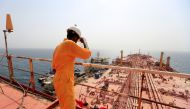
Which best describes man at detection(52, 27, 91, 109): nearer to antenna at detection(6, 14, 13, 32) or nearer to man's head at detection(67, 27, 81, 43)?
man's head at detection(67, 27, 81, 43)

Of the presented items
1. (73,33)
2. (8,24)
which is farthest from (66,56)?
(8,24)

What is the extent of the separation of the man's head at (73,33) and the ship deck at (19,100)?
2.23 m

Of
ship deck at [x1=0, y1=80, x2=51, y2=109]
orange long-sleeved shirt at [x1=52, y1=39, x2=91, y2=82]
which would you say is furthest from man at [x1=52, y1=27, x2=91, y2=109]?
ship deck at [x1=0, y1=80, x2=51, y2=109]

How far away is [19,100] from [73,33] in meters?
2.93

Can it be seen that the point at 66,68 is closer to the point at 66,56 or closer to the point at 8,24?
the point at 66,56

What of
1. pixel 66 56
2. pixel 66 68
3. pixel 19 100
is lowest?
pixel 19 100

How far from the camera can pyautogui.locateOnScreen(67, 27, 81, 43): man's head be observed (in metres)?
1.92

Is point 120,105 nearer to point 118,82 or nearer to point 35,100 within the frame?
point 118,82

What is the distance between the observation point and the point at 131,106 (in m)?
11.6

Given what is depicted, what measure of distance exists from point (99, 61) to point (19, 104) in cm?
4141

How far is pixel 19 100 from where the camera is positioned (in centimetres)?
364

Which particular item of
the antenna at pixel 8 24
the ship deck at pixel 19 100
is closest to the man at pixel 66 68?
the ship deck at pixel 19 100

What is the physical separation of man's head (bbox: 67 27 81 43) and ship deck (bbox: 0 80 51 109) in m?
2.23

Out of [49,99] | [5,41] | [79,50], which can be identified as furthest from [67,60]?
[5,41]
